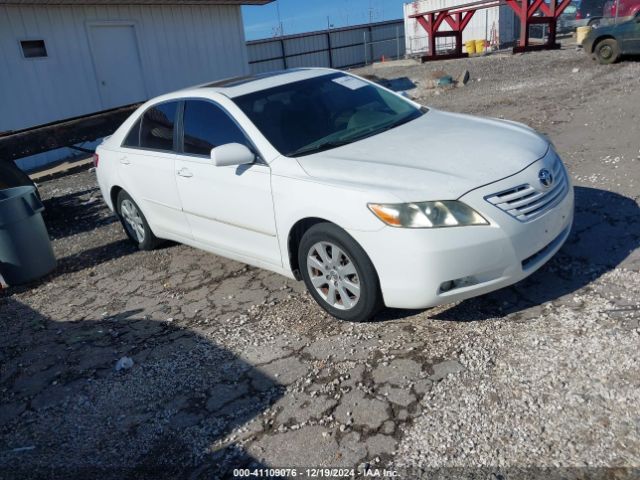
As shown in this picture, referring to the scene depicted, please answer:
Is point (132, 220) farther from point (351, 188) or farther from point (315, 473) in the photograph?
point (315, 473)

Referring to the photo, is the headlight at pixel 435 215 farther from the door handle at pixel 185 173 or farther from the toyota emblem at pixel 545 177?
the door handle at pixel 185 173

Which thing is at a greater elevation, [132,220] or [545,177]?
[545,177]

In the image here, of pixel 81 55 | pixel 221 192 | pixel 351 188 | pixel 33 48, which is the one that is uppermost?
pixel 33 48

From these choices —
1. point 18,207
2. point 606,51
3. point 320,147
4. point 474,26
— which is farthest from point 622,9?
point 18,207

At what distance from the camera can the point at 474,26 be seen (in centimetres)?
2873

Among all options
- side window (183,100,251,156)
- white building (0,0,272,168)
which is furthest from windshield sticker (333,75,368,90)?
white building (0,0,272,168)

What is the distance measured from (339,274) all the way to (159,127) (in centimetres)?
246

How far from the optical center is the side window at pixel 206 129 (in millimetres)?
4223

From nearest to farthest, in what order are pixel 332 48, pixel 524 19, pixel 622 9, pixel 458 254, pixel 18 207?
pixel 458 254, pixel 18 207, pixel 524 19, pixel 622 9, pixel 332 48

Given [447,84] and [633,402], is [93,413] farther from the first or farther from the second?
[447,84]

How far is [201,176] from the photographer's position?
4.40m

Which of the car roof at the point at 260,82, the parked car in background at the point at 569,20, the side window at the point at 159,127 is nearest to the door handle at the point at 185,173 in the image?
the side window at the point at 159,127

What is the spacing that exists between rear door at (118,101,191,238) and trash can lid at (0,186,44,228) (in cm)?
93

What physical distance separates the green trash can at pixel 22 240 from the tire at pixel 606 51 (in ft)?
45.9
